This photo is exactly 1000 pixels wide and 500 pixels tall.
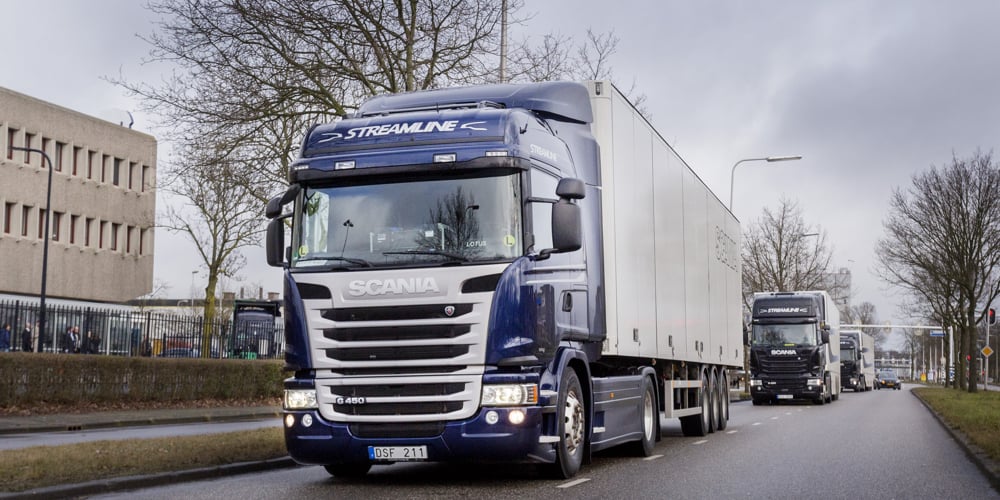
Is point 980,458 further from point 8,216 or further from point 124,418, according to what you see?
point 8,216

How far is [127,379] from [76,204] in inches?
1287

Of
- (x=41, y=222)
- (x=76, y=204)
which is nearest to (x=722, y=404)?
(x=41, y=222)

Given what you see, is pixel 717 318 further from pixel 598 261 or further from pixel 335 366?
pixel 335 366

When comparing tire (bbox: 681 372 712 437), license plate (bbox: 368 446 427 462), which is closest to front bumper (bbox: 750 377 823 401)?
tire (bbox: 681 372 712 437)

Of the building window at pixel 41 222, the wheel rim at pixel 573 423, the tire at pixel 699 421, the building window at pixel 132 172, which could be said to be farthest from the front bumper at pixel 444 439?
the building window at pixel 132 172

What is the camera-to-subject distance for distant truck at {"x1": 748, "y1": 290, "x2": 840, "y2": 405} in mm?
36000

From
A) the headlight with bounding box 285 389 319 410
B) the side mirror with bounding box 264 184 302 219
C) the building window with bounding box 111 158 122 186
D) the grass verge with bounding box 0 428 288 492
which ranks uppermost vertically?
the building window with bounding box 111 158 122 186

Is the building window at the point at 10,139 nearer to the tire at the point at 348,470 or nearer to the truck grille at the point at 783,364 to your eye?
the truck grille at the point at 783,364

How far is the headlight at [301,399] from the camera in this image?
404 inches

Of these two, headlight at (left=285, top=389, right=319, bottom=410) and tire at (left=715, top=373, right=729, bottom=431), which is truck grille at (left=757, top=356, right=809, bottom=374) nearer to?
tire at (left=715, top=373, right=729, bottom=431)

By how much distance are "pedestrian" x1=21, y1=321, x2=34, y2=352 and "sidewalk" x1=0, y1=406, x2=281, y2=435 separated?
10.4 feet

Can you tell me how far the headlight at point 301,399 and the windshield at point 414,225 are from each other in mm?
1140

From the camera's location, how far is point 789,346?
36.2m

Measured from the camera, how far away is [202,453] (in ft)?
40.8
